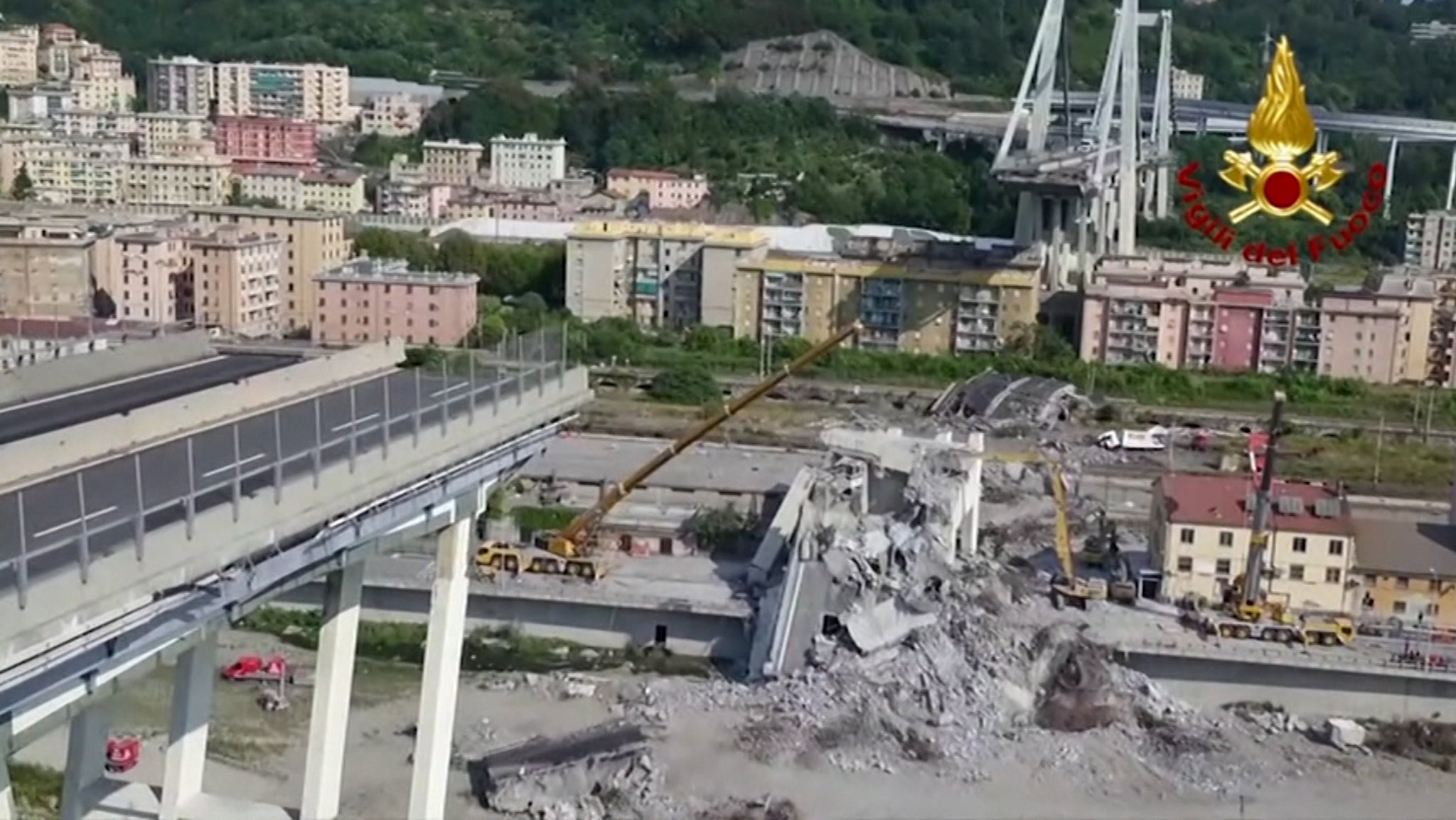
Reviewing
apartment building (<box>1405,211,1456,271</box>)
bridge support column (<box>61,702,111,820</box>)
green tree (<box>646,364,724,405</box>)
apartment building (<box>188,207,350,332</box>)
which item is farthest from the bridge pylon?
bridge support column (<box>61,702,111,820</box>)

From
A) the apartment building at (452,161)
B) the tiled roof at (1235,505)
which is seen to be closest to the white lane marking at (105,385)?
the tiled roof at (1235,505)

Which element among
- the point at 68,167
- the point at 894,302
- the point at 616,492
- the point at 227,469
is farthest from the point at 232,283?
the point at 227,469

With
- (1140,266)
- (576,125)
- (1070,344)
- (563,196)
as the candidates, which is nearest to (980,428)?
(1070,344)

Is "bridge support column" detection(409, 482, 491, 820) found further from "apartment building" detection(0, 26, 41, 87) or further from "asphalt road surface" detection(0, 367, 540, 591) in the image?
"apartment building" detection(0, 26, 41, 87)

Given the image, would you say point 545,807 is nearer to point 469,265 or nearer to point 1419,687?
point 1419,687

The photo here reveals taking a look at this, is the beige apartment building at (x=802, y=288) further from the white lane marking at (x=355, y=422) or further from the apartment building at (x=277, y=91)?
the apartment building at (x=277, y=91)

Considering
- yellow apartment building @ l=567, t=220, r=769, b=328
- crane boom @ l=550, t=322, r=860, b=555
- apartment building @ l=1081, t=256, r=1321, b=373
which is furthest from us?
yellow apartment building @ l=567, t=220, r=769, b=328

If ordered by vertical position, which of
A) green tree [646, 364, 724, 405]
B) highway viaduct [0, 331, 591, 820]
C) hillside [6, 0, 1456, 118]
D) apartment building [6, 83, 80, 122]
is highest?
hillside [6, 0, 1456, 118]
